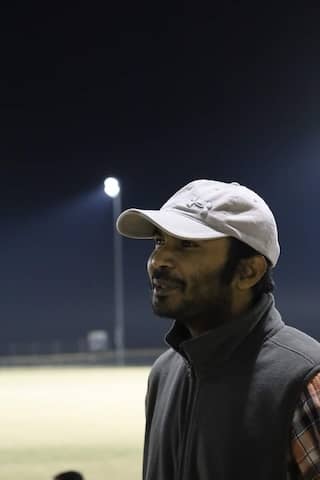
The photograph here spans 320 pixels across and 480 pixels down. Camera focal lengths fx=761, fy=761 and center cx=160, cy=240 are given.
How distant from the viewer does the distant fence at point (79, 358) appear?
967 cm

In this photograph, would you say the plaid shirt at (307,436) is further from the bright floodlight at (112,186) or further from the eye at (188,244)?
the bright floodlight at (112,186)

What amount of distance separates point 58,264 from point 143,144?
255cm

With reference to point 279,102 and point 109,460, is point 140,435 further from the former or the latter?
point 279,102

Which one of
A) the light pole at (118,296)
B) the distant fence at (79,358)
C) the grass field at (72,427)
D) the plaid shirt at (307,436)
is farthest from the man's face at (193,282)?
the distant fence at (79,358)

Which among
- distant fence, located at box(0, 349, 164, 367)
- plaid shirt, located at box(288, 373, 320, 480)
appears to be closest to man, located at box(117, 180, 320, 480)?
plaid shirt, located at box(288, 373, 320, 480)

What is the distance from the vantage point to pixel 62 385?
7.54 m

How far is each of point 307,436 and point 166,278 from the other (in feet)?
0.65

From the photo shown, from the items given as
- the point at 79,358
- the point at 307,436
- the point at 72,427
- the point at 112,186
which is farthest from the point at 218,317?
A: the point at 79,358

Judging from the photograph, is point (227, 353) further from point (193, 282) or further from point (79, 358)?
point (79, 358)

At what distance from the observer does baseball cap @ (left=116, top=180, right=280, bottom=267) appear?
73 cm

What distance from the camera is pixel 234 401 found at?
2.29 ft

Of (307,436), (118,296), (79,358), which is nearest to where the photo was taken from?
(307,436)

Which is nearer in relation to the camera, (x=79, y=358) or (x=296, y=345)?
(x=296, y=345)

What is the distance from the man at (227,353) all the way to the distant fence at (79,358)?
8762 mm
